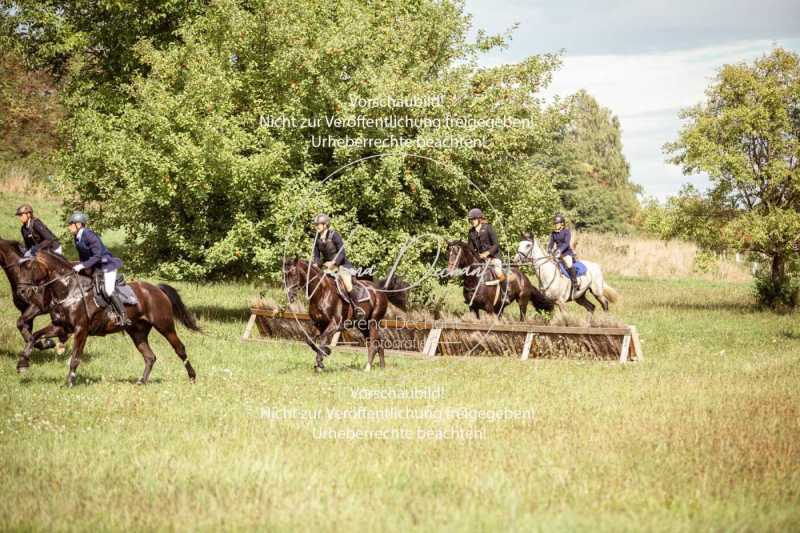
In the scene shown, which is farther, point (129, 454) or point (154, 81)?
point (154, 81)

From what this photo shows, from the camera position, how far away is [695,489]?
8.71 meters

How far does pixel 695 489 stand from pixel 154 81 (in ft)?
67.5

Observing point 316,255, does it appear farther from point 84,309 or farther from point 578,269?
point 578,269

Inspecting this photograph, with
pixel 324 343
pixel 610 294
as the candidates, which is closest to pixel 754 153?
pixel 610 294

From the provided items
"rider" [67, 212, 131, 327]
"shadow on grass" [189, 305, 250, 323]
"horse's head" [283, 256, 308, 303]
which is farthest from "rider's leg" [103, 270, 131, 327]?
"shadow on grass" [189, 305, 250, 323]

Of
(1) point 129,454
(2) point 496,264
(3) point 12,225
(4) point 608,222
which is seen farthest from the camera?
(4) point 608,222

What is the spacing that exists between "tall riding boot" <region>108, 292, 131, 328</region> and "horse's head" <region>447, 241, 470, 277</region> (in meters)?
7.61

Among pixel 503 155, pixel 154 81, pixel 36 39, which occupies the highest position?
pixel 36 39

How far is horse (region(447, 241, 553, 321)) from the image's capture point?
766 inches

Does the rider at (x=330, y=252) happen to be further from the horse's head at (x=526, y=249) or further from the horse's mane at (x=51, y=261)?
the horse's head at (x=526, y=249)

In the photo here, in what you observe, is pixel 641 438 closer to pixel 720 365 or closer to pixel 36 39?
pixel 720 365

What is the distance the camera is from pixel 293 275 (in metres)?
15.7

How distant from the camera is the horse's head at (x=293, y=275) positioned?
15.7 meters

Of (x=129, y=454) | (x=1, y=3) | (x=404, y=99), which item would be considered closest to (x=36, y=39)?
(x=1, y=3)
